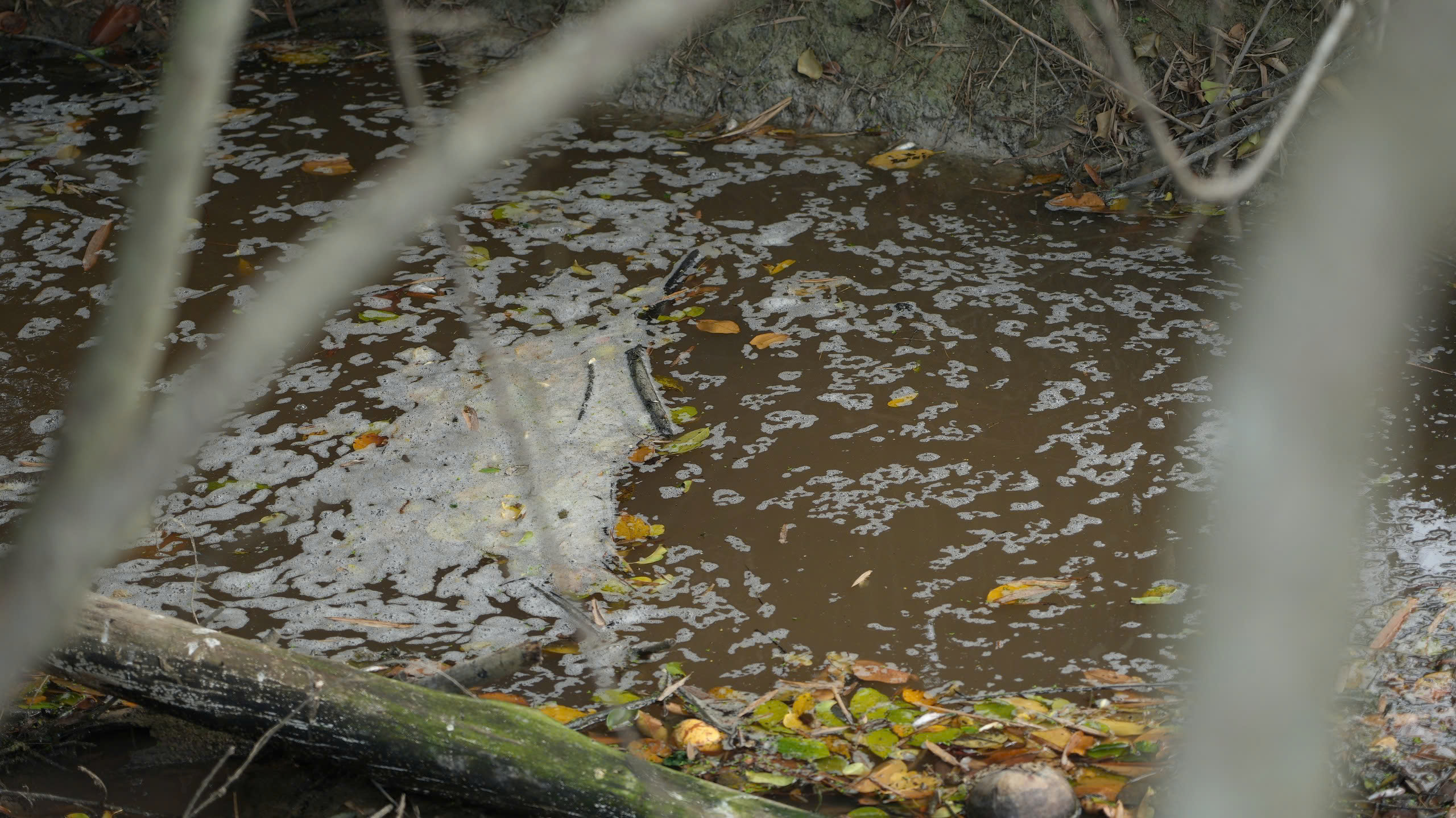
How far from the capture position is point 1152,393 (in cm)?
328

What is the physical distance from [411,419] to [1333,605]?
292cm

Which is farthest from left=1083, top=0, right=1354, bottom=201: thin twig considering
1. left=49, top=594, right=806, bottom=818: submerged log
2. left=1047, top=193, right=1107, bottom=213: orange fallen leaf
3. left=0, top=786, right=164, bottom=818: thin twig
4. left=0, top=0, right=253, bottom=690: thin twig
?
left=1047, top=193, right=1107, bottom=213: orange fallen leaf

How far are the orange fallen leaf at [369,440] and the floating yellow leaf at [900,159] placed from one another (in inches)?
101

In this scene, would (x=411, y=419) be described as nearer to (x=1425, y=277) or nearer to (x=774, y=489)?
(x=774, y=489)

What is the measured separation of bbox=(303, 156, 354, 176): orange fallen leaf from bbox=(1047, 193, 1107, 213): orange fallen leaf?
305 cm

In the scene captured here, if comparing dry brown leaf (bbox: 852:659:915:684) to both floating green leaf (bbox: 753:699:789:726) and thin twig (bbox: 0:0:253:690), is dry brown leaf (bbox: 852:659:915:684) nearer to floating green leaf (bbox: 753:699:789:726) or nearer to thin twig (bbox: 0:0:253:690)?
floating green leaf (bbox: 753:699:789:726)

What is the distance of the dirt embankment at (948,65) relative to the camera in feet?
15.2

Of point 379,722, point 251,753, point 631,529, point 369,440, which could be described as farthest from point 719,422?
point 251,753

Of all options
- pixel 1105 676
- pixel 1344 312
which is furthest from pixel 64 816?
pixel 1344 312

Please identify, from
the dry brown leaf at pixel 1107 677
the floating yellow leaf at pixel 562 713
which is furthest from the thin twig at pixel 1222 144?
the floating yellow leaf at pixel 562 713

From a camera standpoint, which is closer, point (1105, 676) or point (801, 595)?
point (1105, 676)

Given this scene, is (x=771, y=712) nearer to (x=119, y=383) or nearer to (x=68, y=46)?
(x=119, y=383)

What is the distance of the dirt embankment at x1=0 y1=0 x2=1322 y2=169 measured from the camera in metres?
4.64

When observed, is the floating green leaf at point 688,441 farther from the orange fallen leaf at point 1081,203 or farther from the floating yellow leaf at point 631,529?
the orange fallen leaf at point 1081,203
